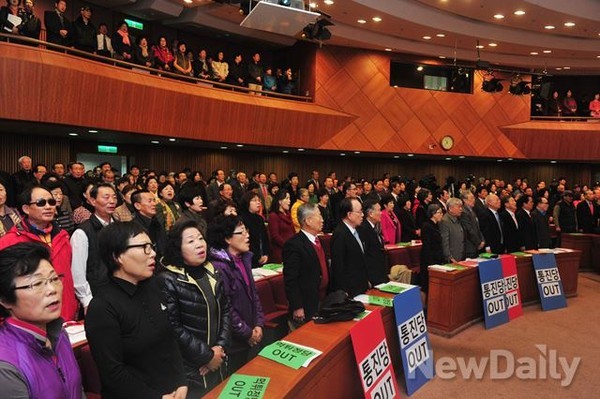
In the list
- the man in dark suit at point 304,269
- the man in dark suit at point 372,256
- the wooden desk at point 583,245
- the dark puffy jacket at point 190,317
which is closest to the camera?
the dark puffy jacket at point 190,317

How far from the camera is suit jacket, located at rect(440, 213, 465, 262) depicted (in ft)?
17.6

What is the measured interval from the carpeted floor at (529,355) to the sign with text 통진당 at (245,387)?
1.86m

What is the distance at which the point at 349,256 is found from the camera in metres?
3.88

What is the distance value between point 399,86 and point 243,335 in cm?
1222

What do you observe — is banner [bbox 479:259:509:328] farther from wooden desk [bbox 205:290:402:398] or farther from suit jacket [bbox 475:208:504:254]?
wooden desk [bbox 205:290:402:398]

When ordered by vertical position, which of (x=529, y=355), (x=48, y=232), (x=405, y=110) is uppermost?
(x=405, y=110)

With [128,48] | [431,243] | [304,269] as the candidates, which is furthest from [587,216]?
[128,48]

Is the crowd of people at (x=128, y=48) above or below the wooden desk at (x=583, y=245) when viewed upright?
above

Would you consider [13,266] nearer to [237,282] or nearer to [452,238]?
[237,282]

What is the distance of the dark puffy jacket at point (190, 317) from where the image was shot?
87.9 inches

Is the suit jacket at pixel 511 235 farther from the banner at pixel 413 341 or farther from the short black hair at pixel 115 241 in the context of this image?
the short black hair at pixel 115 241

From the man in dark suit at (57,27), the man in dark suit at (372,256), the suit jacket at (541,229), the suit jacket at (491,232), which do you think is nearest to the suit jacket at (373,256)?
the man in dark suit at (372,256)

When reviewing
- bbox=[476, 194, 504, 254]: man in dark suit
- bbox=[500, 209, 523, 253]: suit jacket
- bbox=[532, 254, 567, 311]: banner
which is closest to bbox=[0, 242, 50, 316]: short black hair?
bbox=[532, 254, 567, 311]: banner

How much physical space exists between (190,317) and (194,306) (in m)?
0.06
